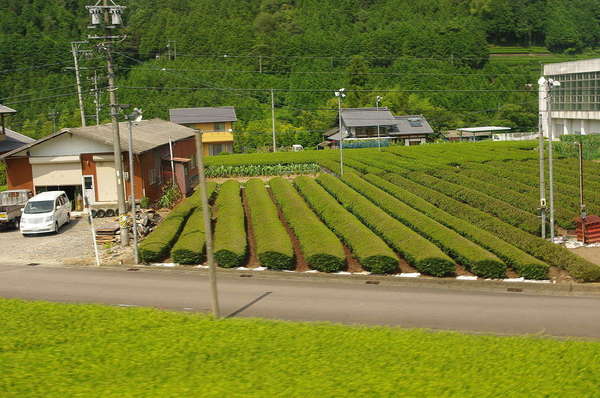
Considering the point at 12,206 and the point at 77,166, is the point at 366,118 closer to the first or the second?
the point at 77,166

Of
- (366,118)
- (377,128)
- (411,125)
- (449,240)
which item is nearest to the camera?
(449,240)

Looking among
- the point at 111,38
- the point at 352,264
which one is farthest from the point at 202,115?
the point at 352,264

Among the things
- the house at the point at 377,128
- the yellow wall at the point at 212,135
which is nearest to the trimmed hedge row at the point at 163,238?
the yellow wall at the point at 212,135

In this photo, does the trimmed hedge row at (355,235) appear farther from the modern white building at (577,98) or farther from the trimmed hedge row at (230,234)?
the modern white building at (577,98)

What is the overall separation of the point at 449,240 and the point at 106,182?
18.2m

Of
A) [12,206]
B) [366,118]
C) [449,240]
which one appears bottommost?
[449,240]

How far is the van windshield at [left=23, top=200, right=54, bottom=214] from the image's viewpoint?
2989 centimetres

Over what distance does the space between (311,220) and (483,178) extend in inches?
682

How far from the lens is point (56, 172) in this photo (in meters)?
34.8

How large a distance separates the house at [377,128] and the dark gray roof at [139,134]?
27.4m

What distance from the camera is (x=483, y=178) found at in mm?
41750

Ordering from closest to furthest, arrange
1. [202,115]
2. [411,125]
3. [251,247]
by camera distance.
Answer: [251,247] < [202,115] < [411,125]

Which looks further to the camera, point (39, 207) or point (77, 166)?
point (77, 166)

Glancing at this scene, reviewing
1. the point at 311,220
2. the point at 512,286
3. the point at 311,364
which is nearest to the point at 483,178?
the point at 311,220
